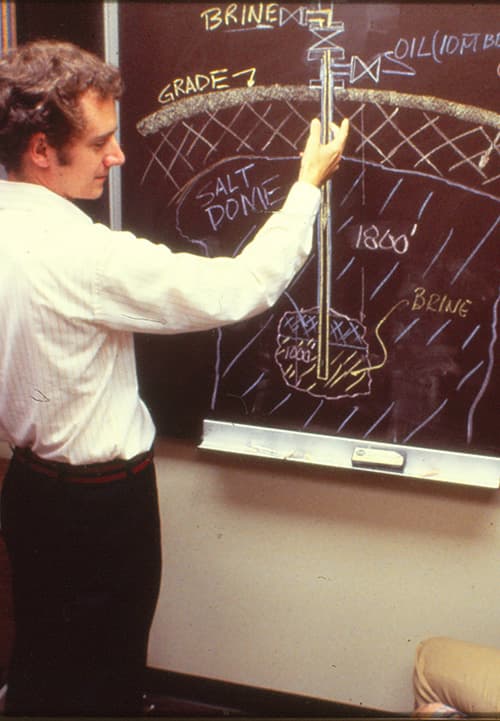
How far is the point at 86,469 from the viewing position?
4.73 ft

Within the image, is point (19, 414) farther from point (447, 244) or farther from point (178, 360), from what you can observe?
point (447, 244)

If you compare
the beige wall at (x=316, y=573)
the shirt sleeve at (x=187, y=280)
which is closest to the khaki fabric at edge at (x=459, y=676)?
the beige wall at (x=316, y=573)

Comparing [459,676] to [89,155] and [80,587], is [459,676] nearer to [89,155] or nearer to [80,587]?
[80,587]

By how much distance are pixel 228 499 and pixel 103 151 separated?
99cm

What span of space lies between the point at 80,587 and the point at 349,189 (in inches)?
41.2

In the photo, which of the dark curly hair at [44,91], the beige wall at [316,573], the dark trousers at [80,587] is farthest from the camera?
the beige wall at [316,573]

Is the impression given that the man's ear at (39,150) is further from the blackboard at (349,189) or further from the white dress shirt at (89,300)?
the blackboard at (349,189)

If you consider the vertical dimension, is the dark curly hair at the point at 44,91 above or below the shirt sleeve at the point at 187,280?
above

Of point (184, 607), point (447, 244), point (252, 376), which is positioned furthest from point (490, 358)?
point (184, 607)

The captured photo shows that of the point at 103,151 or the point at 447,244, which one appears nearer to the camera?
the point at 103,151

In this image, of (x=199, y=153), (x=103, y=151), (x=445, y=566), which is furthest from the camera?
(x=445, y=566)

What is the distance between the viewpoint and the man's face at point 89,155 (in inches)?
50.6

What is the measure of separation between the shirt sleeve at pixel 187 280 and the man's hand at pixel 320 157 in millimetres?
108

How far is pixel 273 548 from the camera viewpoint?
1.92 metres
